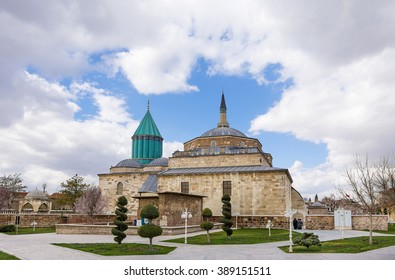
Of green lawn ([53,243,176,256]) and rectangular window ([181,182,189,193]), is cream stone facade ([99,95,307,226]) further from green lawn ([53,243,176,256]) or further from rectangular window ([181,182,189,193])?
green lawn ([53,243,176,256])

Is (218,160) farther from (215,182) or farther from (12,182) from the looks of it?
(12,182)

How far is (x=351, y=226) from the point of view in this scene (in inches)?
1146

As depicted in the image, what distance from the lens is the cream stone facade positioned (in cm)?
3080

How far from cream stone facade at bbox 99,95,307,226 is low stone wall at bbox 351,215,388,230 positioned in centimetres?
438

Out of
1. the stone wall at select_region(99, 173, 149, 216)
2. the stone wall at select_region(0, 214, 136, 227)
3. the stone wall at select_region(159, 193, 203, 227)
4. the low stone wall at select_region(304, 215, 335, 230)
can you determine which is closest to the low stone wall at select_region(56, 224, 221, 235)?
the stone wall at select_region(159, 193, 203, 227)

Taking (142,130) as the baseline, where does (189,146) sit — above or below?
below

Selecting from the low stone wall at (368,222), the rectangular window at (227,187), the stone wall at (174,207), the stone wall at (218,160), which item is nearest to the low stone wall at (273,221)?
the low stone wall at (368,222)

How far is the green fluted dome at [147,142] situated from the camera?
53031mm

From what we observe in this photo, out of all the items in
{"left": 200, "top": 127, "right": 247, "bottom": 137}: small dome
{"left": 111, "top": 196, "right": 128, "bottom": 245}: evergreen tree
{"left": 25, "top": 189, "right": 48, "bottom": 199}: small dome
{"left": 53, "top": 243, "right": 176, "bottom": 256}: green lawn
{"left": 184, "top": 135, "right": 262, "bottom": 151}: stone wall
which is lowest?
{"left": 53, "top": 243, "right": 176, "bottom": 256}: green lawn

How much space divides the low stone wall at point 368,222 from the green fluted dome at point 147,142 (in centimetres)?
3065

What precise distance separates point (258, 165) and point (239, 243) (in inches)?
714
